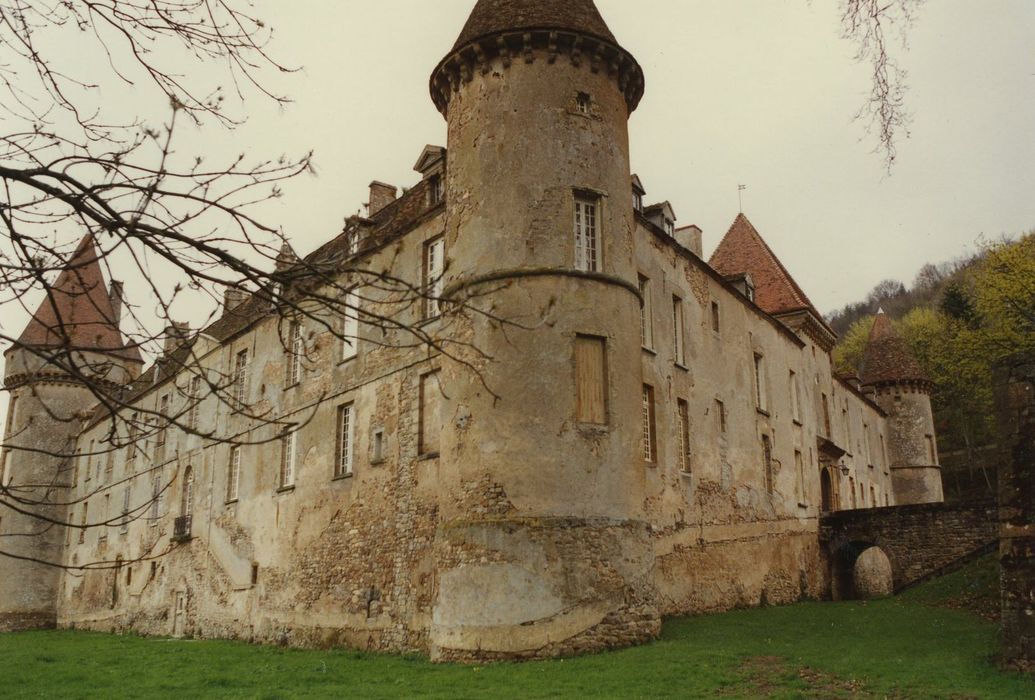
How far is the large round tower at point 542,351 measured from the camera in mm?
13617

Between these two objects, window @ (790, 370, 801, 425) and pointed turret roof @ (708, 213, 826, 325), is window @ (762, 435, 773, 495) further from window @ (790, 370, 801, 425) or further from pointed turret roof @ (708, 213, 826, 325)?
pointed turret roof @ (708, 213, 826, 325)

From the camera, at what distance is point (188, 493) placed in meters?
28.1

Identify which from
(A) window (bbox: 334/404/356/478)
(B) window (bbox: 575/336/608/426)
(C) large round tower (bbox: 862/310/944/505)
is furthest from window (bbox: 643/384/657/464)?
(C) large round tower (bbox: 862/310/944/505)

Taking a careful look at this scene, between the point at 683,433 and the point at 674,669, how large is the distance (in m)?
9.60

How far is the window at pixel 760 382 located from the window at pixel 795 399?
262 cm

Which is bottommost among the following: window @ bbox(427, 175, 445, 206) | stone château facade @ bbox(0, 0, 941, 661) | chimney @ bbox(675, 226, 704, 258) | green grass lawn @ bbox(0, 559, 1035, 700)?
green grass lawn @ bbox(0, 559, 1035, 700)

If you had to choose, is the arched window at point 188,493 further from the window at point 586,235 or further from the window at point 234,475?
the window at point 586,235

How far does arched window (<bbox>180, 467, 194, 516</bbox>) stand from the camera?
90.7 feet

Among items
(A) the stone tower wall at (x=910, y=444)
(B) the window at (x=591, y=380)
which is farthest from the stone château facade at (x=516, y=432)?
(A) the stone tower wall at (x=910, y=444)

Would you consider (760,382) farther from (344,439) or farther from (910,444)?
(910,444)

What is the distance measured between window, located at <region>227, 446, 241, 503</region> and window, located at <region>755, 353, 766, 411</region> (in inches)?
597

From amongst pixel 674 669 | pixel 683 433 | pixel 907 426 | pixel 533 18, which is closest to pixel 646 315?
pixel 683 433

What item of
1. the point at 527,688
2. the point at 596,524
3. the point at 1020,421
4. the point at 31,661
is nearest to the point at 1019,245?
the point at 1020,421

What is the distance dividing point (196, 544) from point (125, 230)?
2435cm
